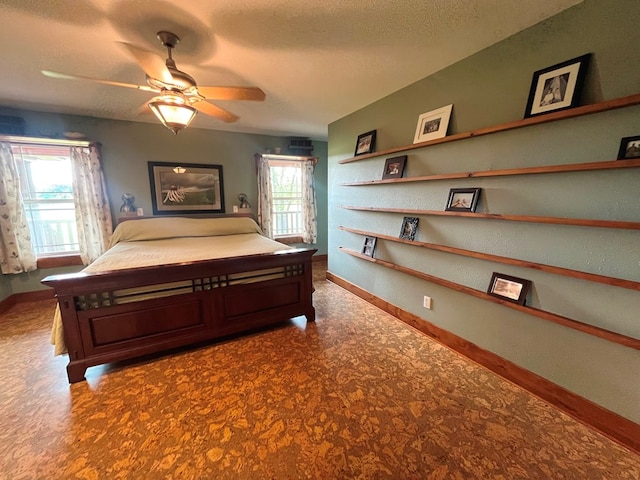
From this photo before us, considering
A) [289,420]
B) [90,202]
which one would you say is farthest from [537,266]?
[90,202]

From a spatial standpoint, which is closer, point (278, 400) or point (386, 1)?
point (386, 1)

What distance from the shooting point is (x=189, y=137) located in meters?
4.00

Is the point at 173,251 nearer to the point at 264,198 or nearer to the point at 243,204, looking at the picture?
the point at 243,204

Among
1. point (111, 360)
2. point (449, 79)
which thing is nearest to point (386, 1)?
point (449, 79)

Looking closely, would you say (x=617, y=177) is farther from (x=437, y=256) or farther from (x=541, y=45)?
(x=437, y=256)

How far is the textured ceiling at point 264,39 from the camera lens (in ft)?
4.92

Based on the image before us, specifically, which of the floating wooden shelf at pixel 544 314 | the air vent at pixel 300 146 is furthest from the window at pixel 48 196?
the floating wooden shelf at pixel 544 314

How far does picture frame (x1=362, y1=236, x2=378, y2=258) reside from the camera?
3111mm

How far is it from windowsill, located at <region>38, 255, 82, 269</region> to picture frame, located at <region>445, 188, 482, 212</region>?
15.1ft

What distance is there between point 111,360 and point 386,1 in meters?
3.03

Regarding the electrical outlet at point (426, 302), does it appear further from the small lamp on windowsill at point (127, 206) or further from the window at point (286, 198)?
the small lamp on windowsill at point (127, 206)

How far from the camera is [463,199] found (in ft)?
6.89

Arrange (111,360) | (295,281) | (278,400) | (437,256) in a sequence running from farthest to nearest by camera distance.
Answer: (295,281), (437,256), (111,360), (278,400)

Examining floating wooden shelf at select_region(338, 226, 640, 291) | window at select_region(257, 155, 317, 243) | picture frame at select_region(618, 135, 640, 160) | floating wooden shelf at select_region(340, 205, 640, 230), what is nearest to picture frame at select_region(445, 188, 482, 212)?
floating wooden shelf at select_region(340, 205, 640, 230)
